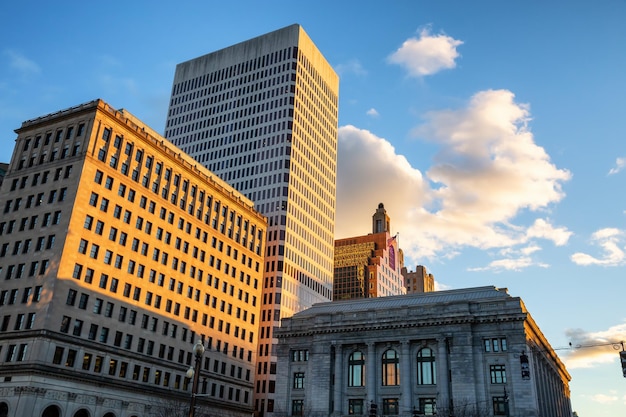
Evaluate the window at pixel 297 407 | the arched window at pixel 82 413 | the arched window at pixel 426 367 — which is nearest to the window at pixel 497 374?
the arched window at pixel 426 367

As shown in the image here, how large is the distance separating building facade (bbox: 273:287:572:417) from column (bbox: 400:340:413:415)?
135mm

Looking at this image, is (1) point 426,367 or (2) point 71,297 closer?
(2) point 71,297

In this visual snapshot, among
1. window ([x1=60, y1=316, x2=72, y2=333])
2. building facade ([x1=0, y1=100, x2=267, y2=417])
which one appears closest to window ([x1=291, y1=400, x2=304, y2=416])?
building facade ([x1=0, y1=100, x2=267, y2=417])

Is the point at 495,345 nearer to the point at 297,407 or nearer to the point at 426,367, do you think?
the point at 426,367

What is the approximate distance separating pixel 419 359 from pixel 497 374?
37.6 feet

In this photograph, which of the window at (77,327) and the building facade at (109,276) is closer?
the building facade at (109,276)

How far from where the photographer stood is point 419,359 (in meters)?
82.0

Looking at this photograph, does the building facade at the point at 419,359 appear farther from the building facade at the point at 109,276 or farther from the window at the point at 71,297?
the window at the point at 71,297

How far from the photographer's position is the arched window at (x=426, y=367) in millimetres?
79750

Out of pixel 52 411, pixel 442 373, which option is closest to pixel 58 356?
pixel 52 411

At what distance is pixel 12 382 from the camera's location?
213 ft

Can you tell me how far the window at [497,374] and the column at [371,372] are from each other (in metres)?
17.1

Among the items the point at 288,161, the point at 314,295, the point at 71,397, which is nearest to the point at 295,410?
the point at 71,397

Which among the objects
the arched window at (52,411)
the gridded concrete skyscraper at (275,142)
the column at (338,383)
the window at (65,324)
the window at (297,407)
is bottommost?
the arched window at (52,411)
